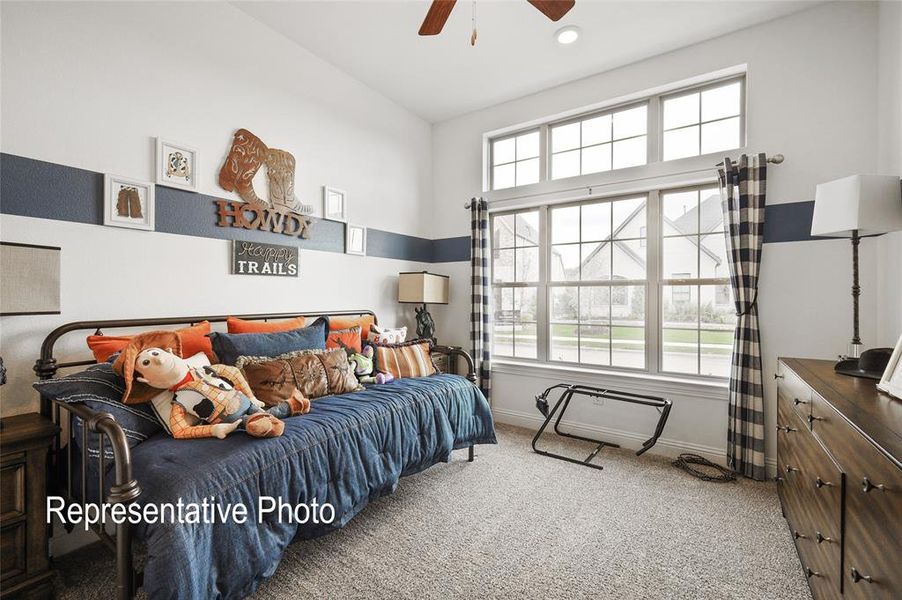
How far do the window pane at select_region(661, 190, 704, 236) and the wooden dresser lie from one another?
1.52 m

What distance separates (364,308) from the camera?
3639mm

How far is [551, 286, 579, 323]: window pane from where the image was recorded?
3697mm

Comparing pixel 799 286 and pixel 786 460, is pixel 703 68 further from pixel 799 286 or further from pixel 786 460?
pixel 786 460

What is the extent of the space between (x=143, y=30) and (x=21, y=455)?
2221 mm

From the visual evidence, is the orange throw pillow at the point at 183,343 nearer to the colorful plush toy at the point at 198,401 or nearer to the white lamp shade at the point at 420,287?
the colorful plush toy at the point at 198,401

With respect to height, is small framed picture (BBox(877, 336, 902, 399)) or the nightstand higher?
small framed picture (BBox(877, 336, 902, 399))

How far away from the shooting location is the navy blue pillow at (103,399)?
156 centimetres

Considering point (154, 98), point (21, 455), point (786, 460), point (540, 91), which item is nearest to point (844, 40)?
point (540, 91)

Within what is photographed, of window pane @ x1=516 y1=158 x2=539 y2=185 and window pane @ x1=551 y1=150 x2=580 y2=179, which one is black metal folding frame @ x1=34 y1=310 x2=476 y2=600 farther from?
window pane @ x1=551 y1=150 x2=580 y2=179

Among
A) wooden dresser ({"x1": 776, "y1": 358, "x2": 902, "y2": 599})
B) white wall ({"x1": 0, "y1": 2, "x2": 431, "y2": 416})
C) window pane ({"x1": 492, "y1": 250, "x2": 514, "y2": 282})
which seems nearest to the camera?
wooden dresser ({"x1": 776, "y1": 358, "x2": 902, "y2": 599})

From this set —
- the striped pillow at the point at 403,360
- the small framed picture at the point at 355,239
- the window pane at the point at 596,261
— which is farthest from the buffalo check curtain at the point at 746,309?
the small framed picture at the point at 355,239

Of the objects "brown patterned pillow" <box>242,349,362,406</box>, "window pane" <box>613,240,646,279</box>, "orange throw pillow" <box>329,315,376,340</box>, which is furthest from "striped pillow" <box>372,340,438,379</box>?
"window pane" <box>613,240,646,279</box>

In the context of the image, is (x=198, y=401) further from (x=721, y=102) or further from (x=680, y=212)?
(x=721, y=102)

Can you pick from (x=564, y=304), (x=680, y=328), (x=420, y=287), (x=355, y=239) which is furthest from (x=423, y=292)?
(x=680, y=328)
